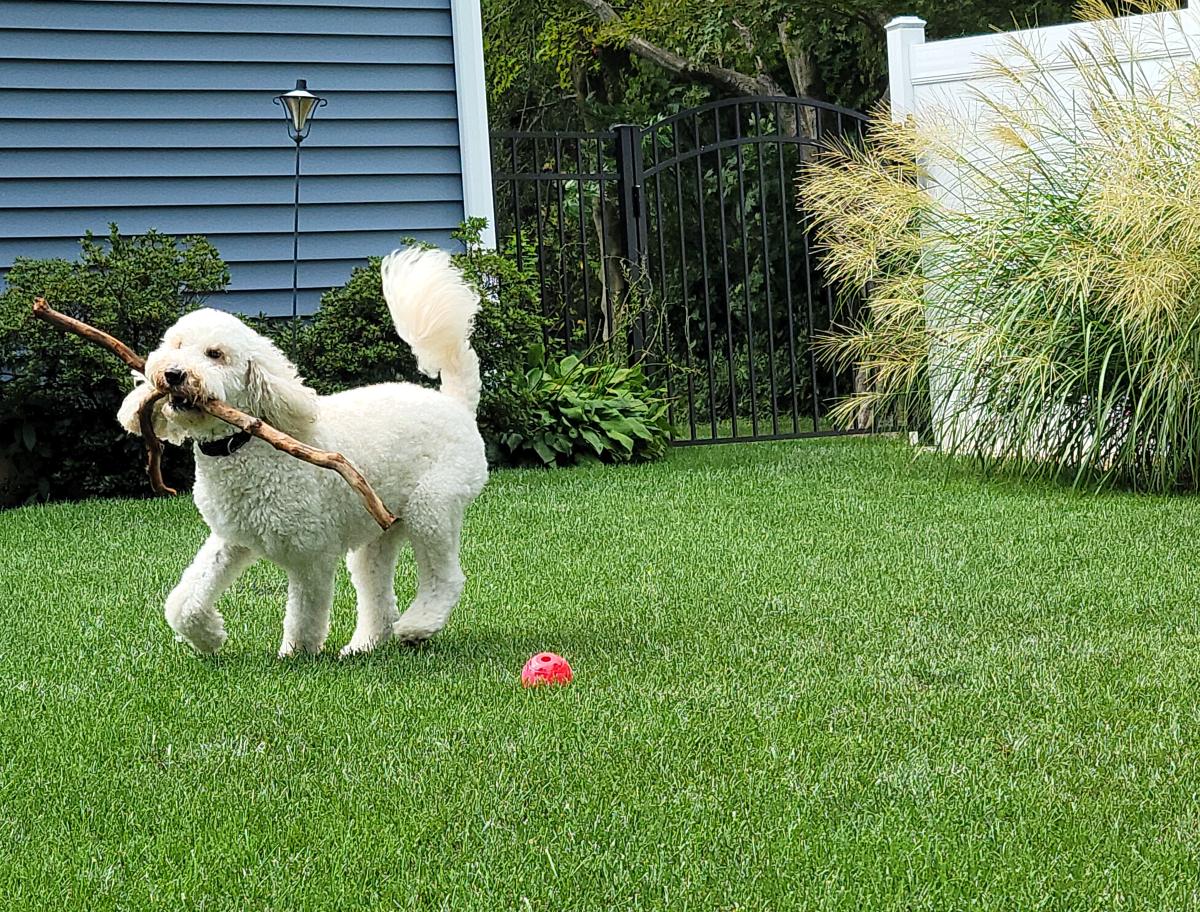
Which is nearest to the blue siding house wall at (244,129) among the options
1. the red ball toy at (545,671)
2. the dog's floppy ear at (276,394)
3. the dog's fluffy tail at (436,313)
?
the dog's fluffy tail at (436,313)

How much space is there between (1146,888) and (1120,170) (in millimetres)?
5861

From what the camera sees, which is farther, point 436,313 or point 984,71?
point 984,71

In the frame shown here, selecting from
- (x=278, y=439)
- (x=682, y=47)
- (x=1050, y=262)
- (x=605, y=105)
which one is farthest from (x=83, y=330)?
(x=605, y=105)

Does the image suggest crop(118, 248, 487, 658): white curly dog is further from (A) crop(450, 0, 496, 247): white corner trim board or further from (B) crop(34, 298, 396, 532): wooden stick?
(A) crop(450, 0, 496, 247): white corner trim board

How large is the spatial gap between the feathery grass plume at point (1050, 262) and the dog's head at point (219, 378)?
14.6 ft

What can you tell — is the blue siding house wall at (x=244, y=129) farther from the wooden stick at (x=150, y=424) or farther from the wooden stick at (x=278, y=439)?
the wooden stick at (x=278, y=439)

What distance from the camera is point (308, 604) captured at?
4320 millimetres

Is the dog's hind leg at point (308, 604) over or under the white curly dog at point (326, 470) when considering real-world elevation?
under

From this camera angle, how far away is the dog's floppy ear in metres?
4.18

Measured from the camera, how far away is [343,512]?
14.1ft

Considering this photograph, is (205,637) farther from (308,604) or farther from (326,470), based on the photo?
(326,470)

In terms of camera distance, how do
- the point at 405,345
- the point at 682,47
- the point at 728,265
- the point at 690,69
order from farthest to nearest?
the point at 682,47 < the point at 690,69 < the point at 728,265 < the point at 405,345

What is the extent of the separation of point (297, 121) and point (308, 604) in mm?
4982

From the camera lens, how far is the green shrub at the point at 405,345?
8.63m
